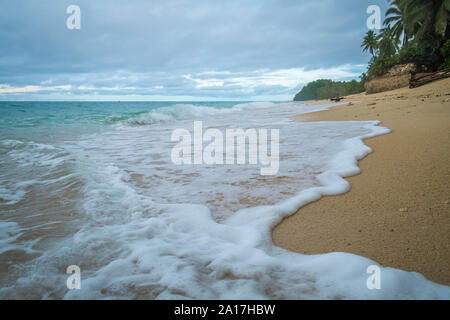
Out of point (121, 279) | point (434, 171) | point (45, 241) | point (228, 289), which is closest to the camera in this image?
point (228, 289)

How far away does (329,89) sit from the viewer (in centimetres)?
8344

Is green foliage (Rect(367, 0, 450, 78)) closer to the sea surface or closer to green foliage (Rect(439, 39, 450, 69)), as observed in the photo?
green foliage (Rect(439, 39, 450, 69))

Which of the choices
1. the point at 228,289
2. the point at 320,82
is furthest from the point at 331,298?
the point at 320,82

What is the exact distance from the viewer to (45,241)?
2.04m

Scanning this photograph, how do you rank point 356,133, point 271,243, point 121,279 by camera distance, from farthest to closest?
point 356,133 → point 271,243 → point 121,279

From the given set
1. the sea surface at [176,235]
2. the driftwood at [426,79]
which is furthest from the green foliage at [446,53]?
the sea surface at [176,235]

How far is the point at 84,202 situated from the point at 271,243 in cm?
222

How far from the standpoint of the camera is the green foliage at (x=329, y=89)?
53184 mm

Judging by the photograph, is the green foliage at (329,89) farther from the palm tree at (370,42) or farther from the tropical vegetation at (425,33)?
the tropical vegetation at (425,33)

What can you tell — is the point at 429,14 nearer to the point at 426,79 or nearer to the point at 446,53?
the point at 446,53

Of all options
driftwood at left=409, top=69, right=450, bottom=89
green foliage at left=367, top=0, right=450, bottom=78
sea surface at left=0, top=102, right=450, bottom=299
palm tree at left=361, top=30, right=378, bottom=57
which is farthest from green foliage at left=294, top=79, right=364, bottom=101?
sea surface at left=0, top=102, right=450, bottom=299

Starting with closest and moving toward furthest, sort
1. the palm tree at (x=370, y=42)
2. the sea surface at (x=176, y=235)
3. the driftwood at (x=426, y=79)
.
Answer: the sea surface at (x=176, y=235) < the driftwood at (x=426, y=79) < the palm tree at (x=370, y=42)
